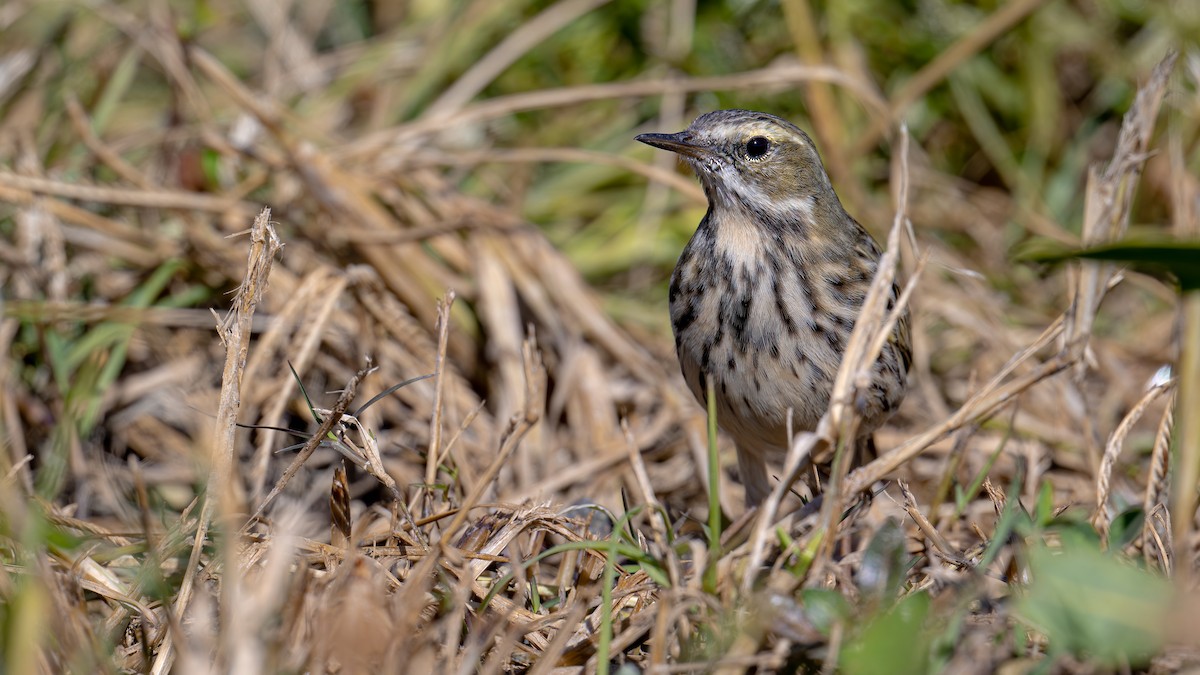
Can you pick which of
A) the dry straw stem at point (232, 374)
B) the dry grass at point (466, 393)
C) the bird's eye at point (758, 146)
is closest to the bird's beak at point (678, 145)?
the bird's eye at point (758, 146)

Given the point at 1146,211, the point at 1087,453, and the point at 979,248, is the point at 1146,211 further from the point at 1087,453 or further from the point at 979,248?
the point at 1087,453

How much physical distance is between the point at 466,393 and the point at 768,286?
1440 millimetres

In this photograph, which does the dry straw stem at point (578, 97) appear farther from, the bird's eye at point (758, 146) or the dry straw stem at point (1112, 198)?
the dry straw stem at point (1112, 198)

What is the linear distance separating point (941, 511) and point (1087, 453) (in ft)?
1.83

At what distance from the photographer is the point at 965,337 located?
199 inches

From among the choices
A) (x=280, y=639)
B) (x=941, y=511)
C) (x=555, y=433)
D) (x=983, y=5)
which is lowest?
(x=555, y=433)

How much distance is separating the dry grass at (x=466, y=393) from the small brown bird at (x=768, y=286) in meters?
0.27

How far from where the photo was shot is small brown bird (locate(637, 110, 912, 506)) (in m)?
3.35

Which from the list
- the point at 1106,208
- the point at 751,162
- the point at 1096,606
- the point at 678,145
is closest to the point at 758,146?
the point at 751,162

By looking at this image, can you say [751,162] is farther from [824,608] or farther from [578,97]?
[824,608]

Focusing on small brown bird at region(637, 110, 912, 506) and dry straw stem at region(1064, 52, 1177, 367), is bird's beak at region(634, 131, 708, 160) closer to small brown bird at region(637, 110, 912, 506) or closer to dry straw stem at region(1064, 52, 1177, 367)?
small brown bird at region(637, 110, 912, 506)

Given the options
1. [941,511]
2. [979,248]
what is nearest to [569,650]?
[941,511]

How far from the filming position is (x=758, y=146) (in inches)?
142

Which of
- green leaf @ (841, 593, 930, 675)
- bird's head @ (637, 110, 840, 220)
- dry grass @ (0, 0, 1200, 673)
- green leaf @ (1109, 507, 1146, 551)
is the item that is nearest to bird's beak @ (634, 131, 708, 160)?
bird's head @ (637, 110, 840, 220)
